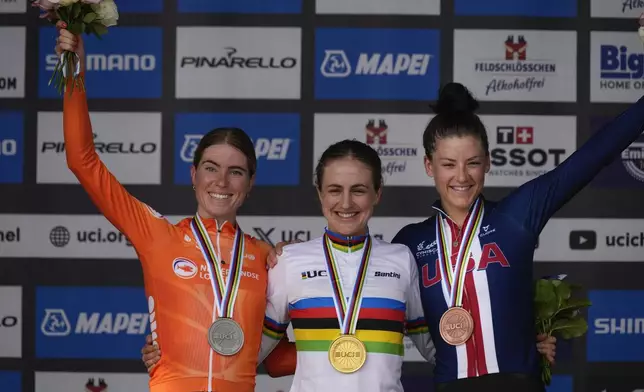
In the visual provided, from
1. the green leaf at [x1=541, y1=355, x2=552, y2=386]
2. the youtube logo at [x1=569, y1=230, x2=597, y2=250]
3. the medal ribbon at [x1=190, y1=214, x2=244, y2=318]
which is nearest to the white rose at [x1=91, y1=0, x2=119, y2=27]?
the medal ribbon at [x1=190, y1=214, x2=244, y2=318]

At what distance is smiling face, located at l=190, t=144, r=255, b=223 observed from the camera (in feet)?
8.10

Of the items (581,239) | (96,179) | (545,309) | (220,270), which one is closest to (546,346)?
(545,309)

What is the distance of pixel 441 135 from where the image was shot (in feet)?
8.12

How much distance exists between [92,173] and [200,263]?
422 mm

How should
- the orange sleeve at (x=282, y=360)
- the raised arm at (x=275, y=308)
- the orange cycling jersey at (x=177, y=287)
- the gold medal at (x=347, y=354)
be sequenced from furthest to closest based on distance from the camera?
the orange sleeve at (x=282, y=360)
the raised arm at (x=275, y=308)
the orange cycling jersey at (x=177, y=287)
the gold medal at (x=347, y=354)

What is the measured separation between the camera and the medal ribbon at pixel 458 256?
238 centimetres

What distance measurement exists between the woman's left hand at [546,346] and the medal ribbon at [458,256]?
11.1 inches

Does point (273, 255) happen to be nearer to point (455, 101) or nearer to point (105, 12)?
point (455, 101)

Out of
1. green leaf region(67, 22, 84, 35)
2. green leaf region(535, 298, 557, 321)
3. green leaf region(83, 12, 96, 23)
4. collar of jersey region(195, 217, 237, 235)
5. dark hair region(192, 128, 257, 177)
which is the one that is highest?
green leaf region(83, 12, 96, 23)

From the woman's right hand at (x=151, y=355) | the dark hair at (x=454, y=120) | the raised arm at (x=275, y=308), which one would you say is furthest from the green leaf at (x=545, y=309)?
the woman's right hand at (x=151, y=355)

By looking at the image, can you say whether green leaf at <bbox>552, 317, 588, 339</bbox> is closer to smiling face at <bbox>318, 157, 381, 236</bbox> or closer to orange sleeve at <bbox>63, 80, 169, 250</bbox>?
smiling face at <bbox>318, 157, 381, 236</bbox>

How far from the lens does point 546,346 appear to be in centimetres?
240

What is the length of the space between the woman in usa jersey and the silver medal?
1.87 feet

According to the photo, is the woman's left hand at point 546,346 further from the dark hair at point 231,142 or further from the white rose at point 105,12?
the white rose at point 105,12
